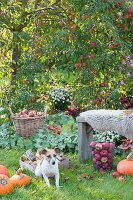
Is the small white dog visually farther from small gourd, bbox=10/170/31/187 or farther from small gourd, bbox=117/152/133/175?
small gourd, bbox=117/152/133/175

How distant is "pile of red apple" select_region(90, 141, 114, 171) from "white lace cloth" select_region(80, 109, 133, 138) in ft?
0.73

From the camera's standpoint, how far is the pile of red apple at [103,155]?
3.27m

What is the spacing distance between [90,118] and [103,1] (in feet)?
6.33

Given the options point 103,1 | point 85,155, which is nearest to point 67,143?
point 85,155

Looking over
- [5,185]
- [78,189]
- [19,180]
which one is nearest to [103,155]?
[78,189]

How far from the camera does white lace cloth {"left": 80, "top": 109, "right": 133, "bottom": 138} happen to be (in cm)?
297

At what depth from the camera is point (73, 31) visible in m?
4.57

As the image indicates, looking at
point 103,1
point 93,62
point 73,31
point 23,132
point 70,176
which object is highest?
point 103,1

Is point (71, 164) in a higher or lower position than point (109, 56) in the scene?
lower

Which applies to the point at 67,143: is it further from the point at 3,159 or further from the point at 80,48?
the point at 80,48

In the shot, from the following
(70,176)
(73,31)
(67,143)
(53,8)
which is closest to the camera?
(70,176)

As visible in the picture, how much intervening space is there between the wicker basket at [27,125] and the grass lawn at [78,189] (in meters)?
1.03

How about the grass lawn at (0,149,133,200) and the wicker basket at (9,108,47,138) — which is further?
the wicker basket at (9,108,47,138)

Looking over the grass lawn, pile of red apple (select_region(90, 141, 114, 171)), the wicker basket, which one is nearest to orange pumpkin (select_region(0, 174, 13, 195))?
the grass lawn
